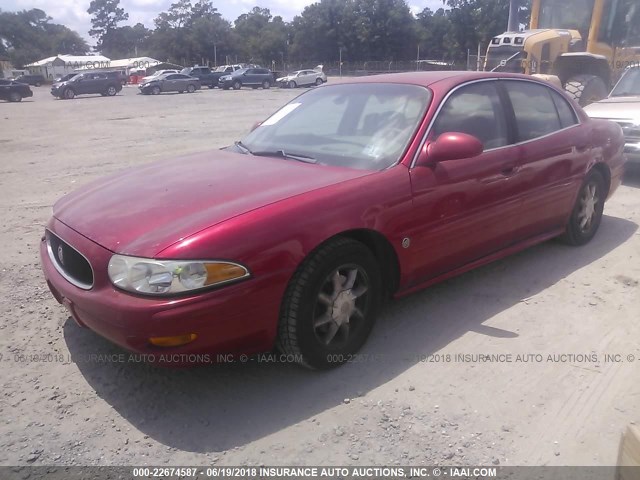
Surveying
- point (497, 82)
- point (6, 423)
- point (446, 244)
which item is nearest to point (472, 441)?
point (446, 244)

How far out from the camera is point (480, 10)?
56.9 metres

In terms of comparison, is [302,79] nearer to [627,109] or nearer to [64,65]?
[627,109]

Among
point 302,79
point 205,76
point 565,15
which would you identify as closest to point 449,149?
point 565,15

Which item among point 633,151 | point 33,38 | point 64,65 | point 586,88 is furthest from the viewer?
point 33,38

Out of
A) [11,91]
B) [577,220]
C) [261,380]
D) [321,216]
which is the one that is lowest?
[11,91]

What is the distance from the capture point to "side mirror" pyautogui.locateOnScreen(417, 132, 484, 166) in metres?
3.30

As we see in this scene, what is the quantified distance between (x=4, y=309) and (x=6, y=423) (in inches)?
53.5

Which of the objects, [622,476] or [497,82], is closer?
[622,476]

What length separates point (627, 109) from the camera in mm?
7539

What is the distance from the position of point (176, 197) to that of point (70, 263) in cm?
66

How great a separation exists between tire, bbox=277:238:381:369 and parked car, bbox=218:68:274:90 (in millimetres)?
39509

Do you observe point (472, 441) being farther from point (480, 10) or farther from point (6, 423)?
point (480, 10)

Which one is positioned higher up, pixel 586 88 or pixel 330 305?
pixel 586 88

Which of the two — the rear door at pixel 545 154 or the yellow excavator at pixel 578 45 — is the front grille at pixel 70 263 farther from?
the yellow excavator at pixel 578 45
